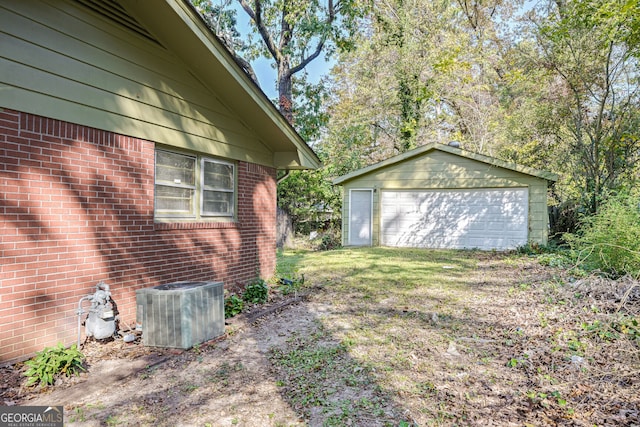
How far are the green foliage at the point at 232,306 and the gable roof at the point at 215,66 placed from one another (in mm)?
3003

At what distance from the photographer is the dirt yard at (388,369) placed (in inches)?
116

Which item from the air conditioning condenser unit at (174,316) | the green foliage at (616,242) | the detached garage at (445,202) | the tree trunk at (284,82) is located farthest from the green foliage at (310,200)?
the air conditioning condenser unit at (174,316)

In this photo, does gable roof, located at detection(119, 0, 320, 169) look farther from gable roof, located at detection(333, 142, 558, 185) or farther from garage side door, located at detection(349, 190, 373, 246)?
garage side door, located at detection(349, 190, 373, 246)

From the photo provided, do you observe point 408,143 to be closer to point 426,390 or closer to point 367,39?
point 367,39

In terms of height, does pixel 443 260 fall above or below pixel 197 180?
below

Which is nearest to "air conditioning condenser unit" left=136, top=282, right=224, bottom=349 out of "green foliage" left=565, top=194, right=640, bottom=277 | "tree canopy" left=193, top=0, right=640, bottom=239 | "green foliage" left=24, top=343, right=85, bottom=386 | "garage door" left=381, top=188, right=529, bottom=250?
"green foliage" left=24, top=343, right=85, bottom=386

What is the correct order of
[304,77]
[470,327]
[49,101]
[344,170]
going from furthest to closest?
1. [344,170]
2. [304,77]
3. [470,327]
4. [49,101]

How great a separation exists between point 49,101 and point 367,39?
19.6 metres

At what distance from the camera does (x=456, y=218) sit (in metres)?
14.3

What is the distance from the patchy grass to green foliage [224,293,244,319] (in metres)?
1.31

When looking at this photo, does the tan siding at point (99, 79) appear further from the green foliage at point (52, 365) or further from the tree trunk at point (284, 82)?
the tree trunk at point (284, 82)

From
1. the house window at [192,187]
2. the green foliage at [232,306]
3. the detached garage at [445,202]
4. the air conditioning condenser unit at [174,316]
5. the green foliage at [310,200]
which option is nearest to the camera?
the air conditioning condenser unit at [174,316]

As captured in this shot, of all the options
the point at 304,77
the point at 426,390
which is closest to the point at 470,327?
the point at 426,390

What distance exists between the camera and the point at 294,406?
3.10m
